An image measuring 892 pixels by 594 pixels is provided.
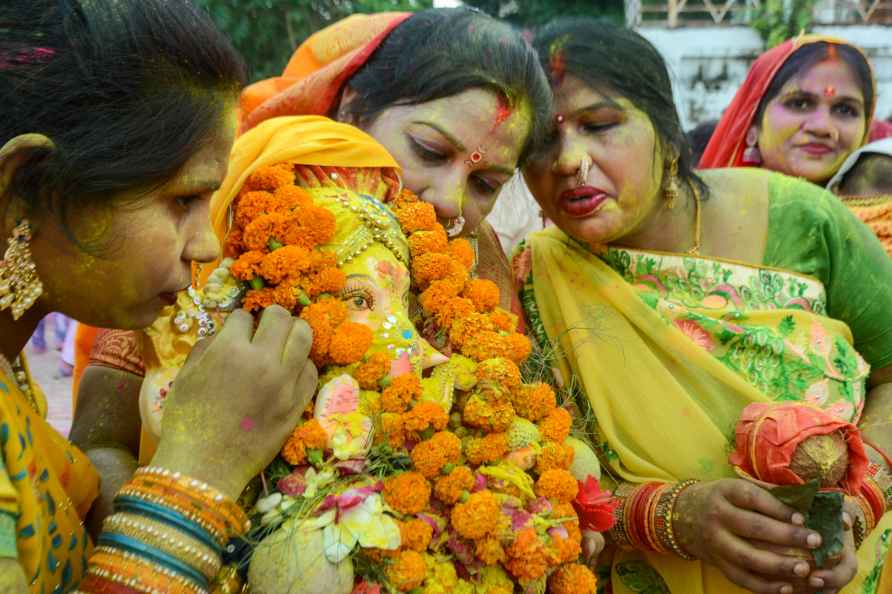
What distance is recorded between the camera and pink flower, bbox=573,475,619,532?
1.82 meters

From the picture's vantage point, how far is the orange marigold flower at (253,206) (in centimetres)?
175

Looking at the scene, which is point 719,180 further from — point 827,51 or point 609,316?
point 827,51

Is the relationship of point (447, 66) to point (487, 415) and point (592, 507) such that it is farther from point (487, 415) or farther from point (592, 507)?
point (592, 507)

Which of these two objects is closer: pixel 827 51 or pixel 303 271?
pixel 303 271

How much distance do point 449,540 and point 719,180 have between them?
1882 millimetres

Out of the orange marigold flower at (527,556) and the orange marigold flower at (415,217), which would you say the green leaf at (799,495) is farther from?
the orange marigold flower at (415,217)

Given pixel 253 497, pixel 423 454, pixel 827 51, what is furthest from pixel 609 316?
pixel 827 51

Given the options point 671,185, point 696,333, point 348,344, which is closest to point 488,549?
point 348,344

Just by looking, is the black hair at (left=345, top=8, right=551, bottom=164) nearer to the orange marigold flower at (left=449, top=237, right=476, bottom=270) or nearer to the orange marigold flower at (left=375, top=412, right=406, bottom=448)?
the orange marigold flower at (left=449, top=237, right=476, bottom=270)

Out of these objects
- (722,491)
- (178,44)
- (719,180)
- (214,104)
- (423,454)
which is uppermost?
(178,44)

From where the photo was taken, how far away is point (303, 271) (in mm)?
1690

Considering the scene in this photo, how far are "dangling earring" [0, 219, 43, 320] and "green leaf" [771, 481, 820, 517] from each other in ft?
5.76

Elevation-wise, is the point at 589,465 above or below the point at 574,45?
below

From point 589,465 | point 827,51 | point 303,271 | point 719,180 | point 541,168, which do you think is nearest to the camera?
point 303,271
